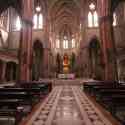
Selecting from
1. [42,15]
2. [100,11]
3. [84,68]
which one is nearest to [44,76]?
[84,68]

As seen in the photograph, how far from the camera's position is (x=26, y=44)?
17.5 metres

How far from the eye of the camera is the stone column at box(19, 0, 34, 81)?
16.7 meters

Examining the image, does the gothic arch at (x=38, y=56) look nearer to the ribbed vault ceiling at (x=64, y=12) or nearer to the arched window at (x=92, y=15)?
the ribbed vault ceiling at (x=64, y=12)

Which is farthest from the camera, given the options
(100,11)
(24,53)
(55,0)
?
(55,0)

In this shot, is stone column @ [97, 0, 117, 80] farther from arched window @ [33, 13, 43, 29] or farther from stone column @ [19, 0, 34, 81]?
arched window @ [33, 13, 43, 29]

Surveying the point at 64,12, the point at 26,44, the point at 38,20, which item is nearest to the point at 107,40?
the point at 26,44

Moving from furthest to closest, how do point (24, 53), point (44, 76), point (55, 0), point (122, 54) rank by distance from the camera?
point (55, 0) < point (44, 76) < point (122, 54) < point (24, 53)

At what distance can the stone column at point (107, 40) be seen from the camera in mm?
16375

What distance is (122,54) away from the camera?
83.1 feet

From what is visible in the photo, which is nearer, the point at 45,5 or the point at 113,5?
the point at 113,5

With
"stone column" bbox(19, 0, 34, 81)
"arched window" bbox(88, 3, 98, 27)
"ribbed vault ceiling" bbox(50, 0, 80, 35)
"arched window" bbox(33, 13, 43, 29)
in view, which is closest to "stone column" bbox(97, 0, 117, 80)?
"stone column" bbox(19, 0, 34, 81)

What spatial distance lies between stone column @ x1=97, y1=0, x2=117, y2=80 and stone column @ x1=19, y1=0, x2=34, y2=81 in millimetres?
7794

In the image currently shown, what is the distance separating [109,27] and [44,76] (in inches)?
766

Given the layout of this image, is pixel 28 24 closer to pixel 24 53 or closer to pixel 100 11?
pixel 24 53
